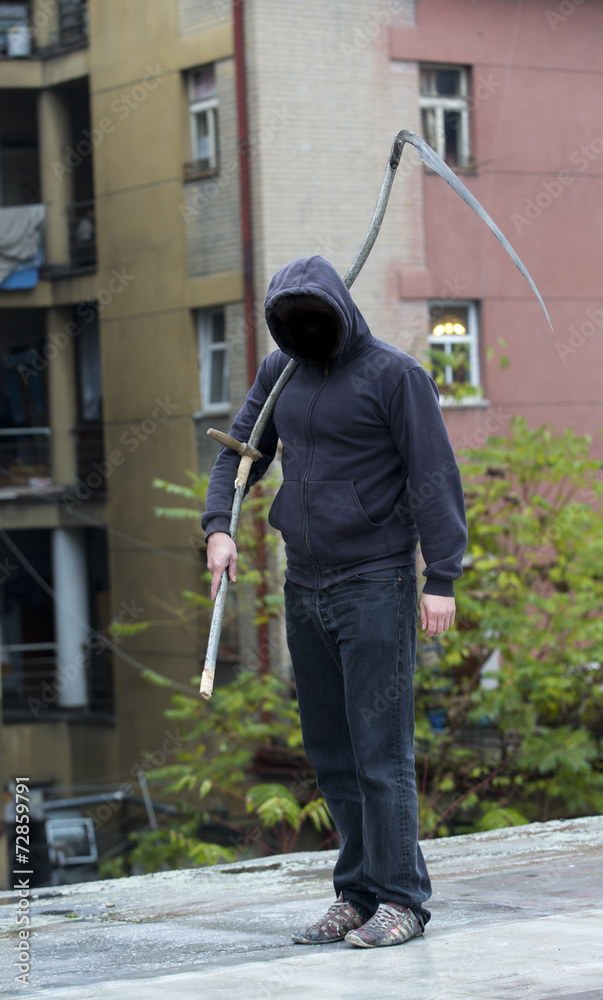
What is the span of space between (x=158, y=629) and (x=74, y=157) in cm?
811

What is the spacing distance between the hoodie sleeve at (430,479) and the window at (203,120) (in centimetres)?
1435

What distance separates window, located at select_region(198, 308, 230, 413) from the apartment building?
1.4 inches

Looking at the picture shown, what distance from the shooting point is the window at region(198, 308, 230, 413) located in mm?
17766

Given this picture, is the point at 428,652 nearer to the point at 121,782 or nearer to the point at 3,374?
the point at 121,782

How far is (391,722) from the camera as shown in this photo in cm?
375

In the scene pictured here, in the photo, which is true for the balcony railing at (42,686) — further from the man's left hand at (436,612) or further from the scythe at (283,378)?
the man's left hand at (436,612)

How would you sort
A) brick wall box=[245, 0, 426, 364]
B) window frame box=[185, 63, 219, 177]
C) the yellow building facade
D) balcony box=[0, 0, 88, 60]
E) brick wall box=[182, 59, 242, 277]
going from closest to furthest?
brick wall box=[245, 0, 426, 364]
brick wall box=[182, 59, 242, 277]
window frame box=[185, 63, 219, 177]
the yellow building facade
balcony box=[0, 0, 88, 60]

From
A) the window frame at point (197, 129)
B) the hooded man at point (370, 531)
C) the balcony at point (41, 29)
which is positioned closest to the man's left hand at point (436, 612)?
the hooded man at point (370, 531)

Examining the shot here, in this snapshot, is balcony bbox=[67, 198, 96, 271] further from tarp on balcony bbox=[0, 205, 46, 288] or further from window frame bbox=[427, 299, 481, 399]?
window frame bbox=[427, 299, 481, 399]

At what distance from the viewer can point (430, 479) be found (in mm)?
3682

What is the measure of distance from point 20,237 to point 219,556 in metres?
17.7

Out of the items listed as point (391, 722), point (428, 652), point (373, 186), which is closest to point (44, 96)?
point (373, 186)

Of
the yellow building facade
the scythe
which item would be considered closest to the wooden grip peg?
the scythe

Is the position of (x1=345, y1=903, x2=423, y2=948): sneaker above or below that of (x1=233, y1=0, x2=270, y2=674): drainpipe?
below
